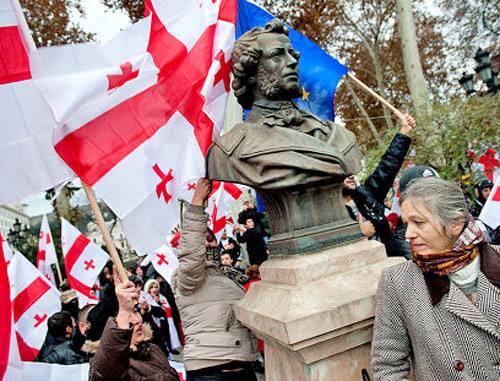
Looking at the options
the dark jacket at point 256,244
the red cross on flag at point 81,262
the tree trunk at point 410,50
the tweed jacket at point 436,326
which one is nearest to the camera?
the tweed jacket at point 436,326

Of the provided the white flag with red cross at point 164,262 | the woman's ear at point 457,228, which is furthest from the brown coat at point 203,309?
the white flag with red cross at point 164,262

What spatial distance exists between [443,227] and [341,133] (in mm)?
1106

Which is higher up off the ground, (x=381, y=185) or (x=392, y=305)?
(x=381, y=185)

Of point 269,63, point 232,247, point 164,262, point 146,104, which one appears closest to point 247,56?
point 269,63

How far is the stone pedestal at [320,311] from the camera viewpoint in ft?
6.49

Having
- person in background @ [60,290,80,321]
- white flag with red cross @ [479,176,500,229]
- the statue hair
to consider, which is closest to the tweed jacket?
the statue hair

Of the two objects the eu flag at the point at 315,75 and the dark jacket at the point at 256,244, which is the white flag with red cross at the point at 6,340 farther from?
the dark jacket at the point at 256,244

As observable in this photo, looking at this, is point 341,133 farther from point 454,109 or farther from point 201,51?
point 454,109

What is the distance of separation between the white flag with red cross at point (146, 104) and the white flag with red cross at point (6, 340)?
0.73 meters

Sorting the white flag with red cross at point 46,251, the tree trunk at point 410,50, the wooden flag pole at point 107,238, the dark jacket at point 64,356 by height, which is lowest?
the dark jacket at point 64,356

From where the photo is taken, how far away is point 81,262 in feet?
17.7

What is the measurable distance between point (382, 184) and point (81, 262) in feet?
13.3

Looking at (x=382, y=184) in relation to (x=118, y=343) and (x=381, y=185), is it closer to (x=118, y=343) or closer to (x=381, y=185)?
(x=381, y=185)

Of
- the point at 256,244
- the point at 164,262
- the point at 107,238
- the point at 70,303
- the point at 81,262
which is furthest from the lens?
the point at 256,244
